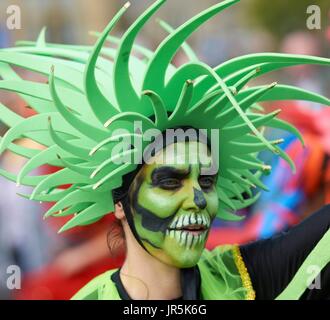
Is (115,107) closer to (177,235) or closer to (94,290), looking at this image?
(177,235)

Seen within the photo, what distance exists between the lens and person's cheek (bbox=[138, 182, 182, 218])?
4.98 feet

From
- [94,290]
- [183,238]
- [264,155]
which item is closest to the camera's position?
[183,238]

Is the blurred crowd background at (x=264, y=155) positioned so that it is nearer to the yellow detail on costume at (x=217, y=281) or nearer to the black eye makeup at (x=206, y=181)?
the yellow detail on costume at (x=217, y=281)

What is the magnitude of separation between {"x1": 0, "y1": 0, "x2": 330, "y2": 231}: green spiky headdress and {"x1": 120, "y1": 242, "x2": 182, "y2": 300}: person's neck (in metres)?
0.14

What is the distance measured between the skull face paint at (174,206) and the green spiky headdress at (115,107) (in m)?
0.06

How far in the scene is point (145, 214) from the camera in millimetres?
1541

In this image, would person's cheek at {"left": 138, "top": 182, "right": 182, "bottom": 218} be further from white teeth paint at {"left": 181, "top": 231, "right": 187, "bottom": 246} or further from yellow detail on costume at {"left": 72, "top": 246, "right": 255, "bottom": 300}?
yellow detail on costume at {"left": 72, "top": 246, "right": 255, "bottom": 300}

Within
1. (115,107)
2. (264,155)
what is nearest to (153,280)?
(115,107)

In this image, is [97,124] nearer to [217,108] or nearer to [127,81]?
[127,81]

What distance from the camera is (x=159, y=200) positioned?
5.00 feet

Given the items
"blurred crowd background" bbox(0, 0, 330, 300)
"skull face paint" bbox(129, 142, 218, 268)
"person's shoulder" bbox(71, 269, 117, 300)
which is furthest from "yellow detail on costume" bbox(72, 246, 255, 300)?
"blurred crowd background" bbox(0, 0, 330, 300)

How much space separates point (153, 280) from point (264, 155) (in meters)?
1.36
